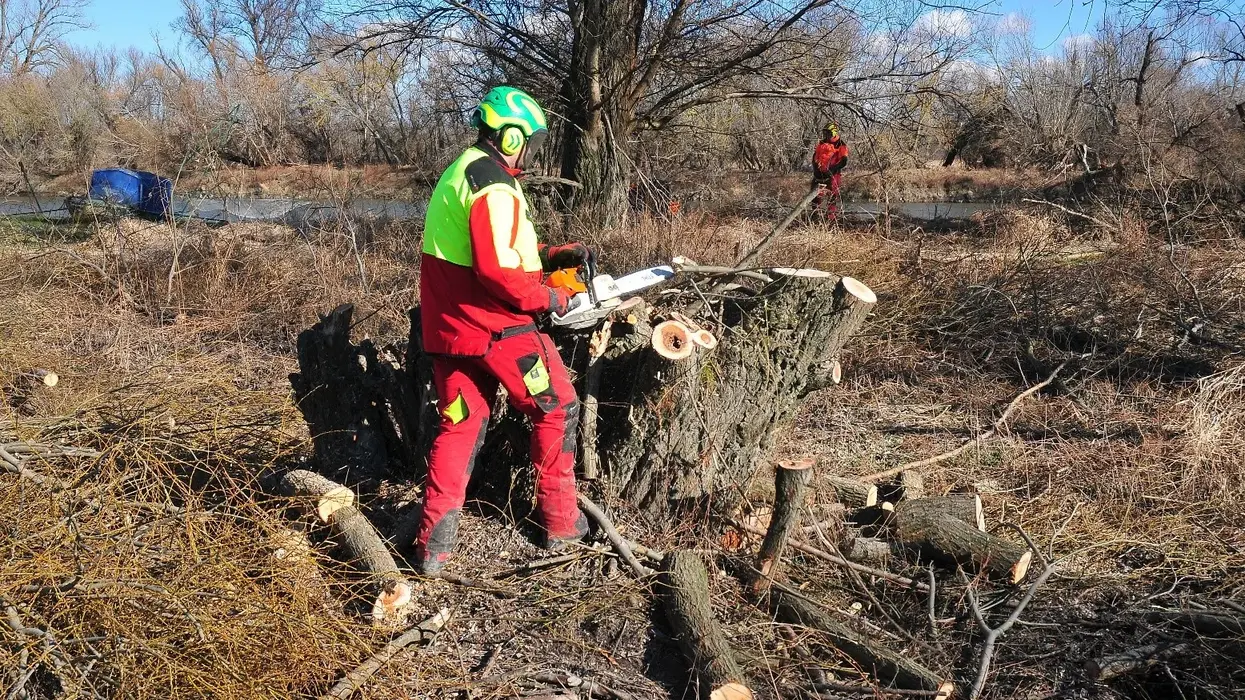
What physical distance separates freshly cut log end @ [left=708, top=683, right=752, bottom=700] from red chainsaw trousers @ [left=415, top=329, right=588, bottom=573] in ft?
3.45

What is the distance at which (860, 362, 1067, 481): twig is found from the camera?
15.7ft

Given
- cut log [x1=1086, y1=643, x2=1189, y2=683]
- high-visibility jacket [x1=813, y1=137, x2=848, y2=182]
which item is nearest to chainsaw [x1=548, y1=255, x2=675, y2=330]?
cut log [x1=1086, y1=643, x2=1189, y2=683]

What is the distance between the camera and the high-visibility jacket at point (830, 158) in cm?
1206

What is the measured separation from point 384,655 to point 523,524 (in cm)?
106

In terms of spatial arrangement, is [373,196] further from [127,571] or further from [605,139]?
[127,571]

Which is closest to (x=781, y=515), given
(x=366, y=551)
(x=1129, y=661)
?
(x=1129, y=661)

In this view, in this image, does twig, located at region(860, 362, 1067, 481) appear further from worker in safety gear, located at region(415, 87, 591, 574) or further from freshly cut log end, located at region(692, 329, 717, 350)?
worker in safety gear, located at region(415, 87, 591, 574)

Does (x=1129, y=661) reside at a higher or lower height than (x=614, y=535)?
lower

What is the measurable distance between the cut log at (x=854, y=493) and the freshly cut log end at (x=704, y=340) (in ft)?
4.40

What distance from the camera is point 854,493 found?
4.43m

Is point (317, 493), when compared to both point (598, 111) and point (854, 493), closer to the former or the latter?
point (854, 493)

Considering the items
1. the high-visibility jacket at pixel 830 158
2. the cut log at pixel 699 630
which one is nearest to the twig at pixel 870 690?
the cut log at pixel 699 630

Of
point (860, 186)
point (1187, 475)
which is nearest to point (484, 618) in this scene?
point (1187, 475)

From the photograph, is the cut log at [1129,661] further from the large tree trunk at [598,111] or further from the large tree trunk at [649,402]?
the large tree trunk at [598,111]
